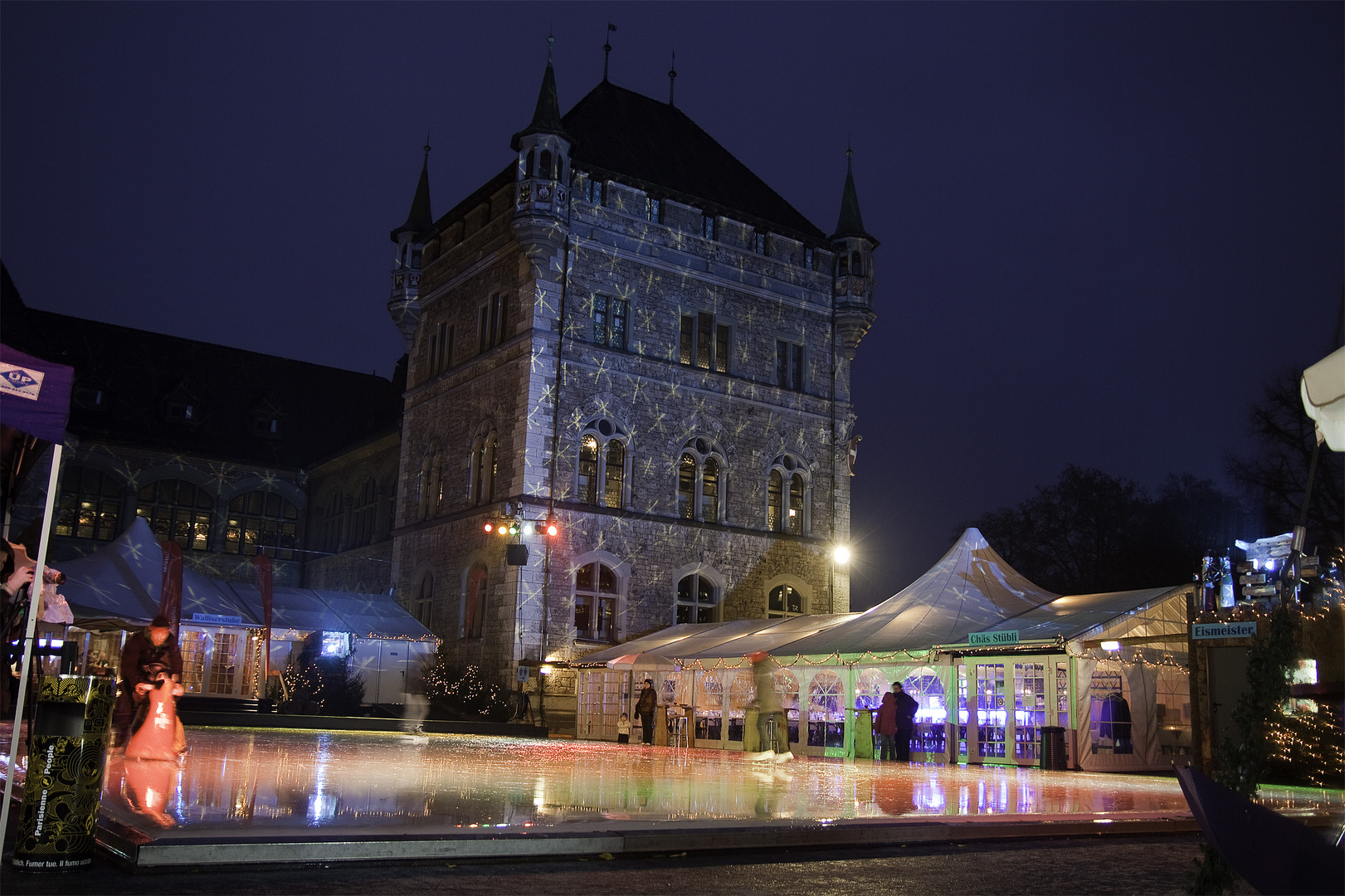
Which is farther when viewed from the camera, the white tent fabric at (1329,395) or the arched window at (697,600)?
the arched window at (697,600)

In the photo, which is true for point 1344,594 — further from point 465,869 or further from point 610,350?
point 610,350

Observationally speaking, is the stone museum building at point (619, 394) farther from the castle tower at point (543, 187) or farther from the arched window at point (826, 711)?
the arched window at point (826, 711)

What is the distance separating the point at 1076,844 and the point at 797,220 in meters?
25.2

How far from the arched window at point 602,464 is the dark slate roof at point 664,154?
5989 mm

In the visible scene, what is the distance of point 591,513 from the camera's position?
87.6 ft

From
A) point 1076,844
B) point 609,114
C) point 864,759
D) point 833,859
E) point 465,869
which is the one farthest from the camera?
point 609,114

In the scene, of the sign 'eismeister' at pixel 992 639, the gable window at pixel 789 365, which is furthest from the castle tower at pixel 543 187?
the sign 'eismeister' at pixel 992 639

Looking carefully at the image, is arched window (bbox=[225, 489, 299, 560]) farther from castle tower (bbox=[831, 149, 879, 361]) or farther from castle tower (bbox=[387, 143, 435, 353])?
castle tower (bbox=[831, 149, 879, 361])

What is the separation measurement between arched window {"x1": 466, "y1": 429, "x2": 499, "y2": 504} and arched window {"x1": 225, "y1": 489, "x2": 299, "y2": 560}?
14684 mm

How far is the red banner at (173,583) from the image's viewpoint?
2000 centimetres

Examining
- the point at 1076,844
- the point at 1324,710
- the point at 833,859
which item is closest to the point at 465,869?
the point at 833,859

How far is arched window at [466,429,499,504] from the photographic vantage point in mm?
27375

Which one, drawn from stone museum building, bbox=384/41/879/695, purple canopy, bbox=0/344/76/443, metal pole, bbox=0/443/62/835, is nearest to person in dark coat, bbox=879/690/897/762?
stone museum building, bbox=384/41/879/695

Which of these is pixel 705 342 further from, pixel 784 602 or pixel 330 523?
pixel 330 523
